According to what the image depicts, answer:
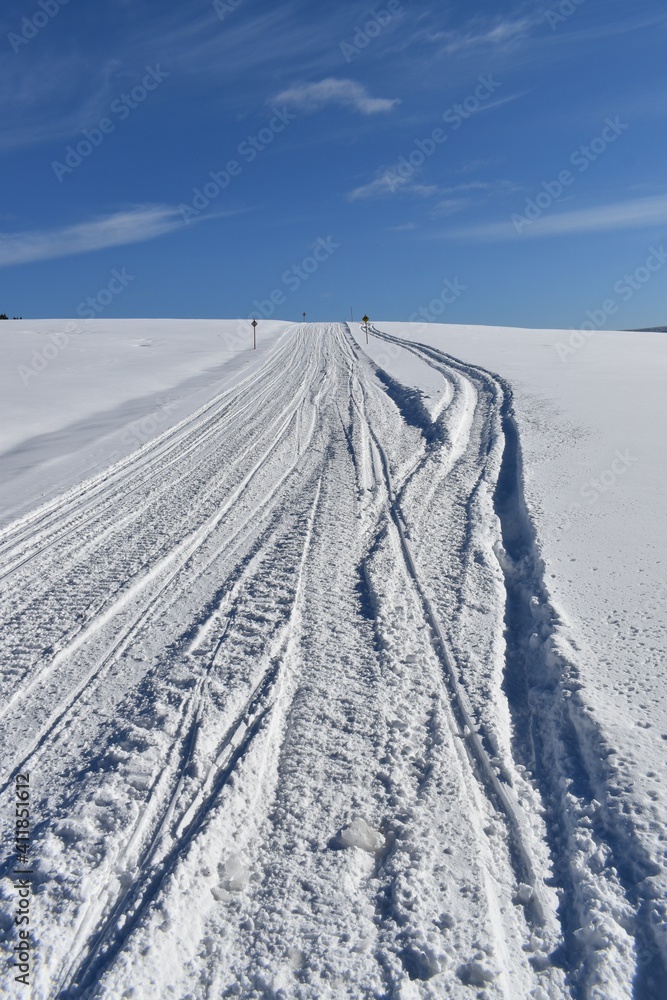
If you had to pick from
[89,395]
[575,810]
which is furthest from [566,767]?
Answer: [89,395]

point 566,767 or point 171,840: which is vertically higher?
point 566,767

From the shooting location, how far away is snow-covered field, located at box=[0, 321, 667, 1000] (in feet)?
7.84

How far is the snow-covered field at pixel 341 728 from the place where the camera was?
239 cm

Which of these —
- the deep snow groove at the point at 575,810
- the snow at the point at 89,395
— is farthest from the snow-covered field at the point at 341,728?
the snow at the point at 89,395

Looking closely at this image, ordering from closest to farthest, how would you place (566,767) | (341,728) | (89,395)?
(566,767)
(341,728)
(89,395)

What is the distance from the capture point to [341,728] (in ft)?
Answer: 11.4

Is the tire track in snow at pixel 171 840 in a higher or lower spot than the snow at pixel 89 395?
lower

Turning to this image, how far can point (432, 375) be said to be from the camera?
52.3 feet

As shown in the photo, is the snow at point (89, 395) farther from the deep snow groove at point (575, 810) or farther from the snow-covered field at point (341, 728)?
the deep snow groove at point (575, 810)

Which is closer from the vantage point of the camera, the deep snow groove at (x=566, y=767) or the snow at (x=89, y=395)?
the deep snow groove at (x=566, y=767)

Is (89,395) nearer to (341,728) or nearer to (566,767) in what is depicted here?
(341,728)

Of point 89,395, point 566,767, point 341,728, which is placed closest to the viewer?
point 566,767

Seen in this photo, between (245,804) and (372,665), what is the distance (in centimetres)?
123

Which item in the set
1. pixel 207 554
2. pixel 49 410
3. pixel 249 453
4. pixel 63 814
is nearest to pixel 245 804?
pixel 63 814
